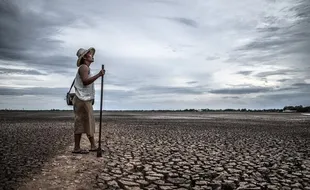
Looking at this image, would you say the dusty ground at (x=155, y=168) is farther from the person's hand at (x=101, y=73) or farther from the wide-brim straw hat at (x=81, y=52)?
the wide-brim straw hat at (x=81, y=52)

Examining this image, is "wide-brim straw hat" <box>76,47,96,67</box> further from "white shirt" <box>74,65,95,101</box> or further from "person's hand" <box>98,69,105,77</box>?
"person's hand" <box>98,69,105,77</box>

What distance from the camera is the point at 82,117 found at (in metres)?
6.02

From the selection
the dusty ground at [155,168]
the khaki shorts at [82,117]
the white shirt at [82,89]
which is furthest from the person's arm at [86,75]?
the dusty ground at [155,168]

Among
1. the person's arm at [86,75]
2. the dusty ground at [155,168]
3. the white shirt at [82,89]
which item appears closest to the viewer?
the dusty ground at [155,168]

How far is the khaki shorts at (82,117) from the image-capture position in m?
5.96

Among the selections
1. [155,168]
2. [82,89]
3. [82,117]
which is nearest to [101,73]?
[82,89]

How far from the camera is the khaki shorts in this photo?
19.5ft

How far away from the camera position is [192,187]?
390 centimetres

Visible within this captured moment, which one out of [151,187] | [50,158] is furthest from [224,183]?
[50,158]

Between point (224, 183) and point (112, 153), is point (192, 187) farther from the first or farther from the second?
point (112, 153)

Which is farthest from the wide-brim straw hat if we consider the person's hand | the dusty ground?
the dusty ground

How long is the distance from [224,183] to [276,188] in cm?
68

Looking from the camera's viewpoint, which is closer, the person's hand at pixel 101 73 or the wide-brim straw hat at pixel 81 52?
the person's hand at pixel 101 73

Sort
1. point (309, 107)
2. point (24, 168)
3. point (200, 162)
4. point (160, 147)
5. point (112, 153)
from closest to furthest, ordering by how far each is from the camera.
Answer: point (24, 168), point (200, 162), point (112, 153), point (160, 147), point (309, 107)
